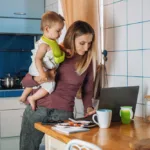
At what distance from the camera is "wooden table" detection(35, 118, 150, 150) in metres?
1.30

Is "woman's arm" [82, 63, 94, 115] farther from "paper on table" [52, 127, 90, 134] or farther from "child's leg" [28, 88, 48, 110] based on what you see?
"paper on table" [52, 127, 90, 134]

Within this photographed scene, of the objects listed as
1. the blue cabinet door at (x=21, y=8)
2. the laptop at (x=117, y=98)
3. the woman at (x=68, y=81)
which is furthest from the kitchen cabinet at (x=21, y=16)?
Result: the laptop at (x=117, y=98)

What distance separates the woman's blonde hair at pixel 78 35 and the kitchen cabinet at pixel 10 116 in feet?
5.40

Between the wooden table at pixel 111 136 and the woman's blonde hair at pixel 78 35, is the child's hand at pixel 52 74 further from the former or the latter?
the wooden table at pixel 111 136

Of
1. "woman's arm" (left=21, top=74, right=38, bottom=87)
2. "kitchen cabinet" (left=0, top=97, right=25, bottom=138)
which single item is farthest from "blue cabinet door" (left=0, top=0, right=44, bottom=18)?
"woman's arm" (left=21, top=74, right=38, bottom=87)

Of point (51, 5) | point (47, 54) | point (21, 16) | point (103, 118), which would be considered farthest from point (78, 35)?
point (21, 16)

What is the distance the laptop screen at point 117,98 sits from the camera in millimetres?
1702

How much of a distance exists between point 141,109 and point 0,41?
2.35 meters

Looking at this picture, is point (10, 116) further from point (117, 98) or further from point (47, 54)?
point (117, 98)

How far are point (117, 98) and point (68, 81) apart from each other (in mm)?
306

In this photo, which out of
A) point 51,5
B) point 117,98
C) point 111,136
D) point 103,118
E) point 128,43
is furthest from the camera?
point 51,5

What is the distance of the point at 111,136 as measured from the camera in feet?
4.71

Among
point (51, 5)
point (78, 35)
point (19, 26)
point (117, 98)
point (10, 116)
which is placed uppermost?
point (51, 5)

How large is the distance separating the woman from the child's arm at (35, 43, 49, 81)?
0.08 m
